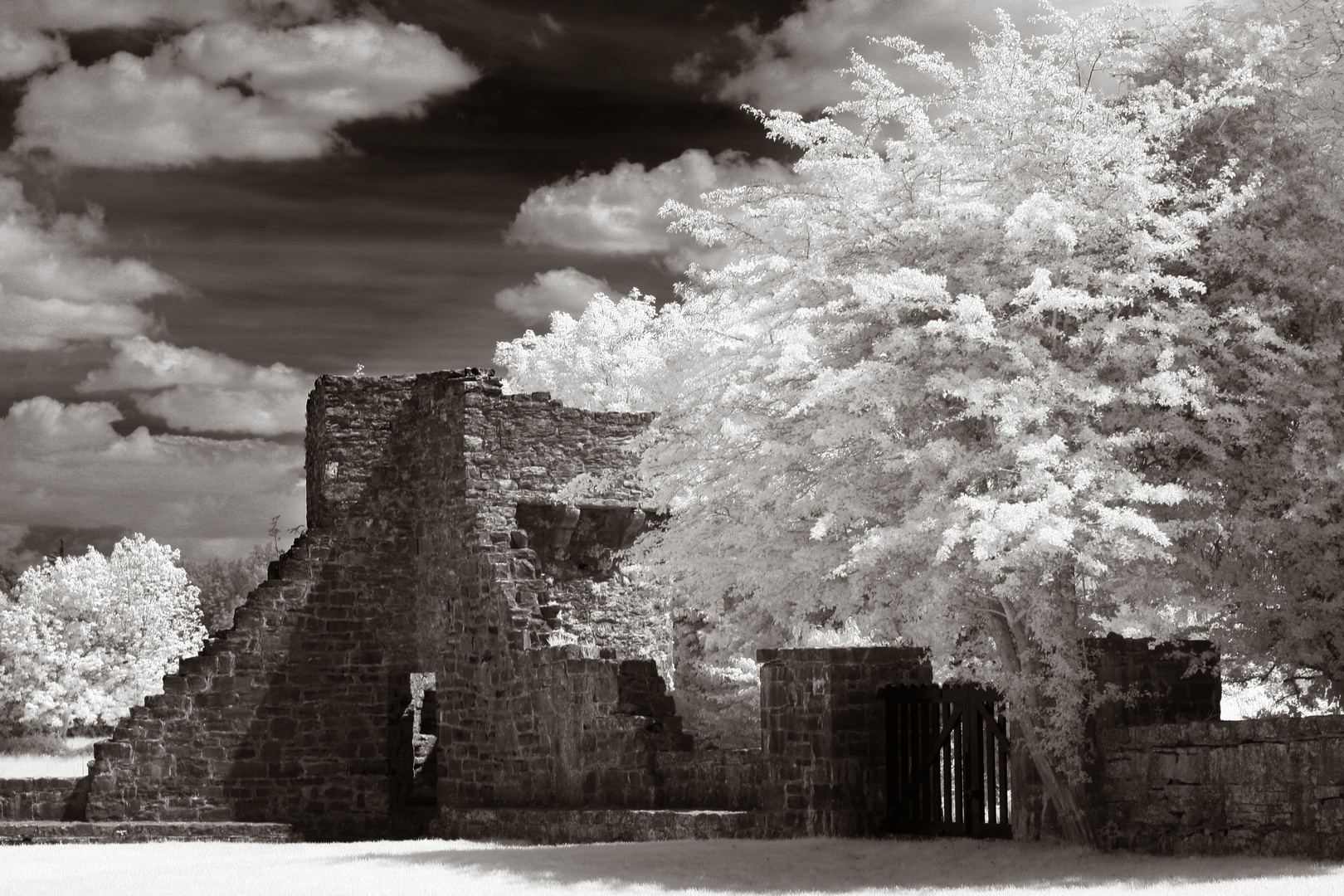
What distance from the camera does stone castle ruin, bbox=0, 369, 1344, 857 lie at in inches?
794

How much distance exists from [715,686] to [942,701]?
42.3 ft

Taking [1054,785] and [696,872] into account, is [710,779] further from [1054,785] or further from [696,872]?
[1054,785]

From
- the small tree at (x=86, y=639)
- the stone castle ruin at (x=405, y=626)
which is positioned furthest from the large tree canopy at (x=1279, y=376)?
the small tree at (x=86, y=639)

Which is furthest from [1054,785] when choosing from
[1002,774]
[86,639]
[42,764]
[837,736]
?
[86,639]

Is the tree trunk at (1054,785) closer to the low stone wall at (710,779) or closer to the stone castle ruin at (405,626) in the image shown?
the low stone wall at (710,779)

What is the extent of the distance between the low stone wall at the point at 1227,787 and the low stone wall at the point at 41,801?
13330 millimetres

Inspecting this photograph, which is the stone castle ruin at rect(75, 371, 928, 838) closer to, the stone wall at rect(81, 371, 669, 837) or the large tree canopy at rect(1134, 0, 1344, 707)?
the stone wall at rect(81, 371, 669, 837)

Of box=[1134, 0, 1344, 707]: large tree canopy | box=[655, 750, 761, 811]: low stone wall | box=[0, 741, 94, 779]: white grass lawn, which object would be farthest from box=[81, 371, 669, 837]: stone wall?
box=[0, 741, 94, 779]: white grass lawn

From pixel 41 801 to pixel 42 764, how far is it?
78.1 feet

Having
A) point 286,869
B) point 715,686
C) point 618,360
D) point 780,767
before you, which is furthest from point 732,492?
point 618,360

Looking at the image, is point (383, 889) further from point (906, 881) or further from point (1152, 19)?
point (1152, 19)

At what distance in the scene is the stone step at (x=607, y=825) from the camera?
17.1 metres

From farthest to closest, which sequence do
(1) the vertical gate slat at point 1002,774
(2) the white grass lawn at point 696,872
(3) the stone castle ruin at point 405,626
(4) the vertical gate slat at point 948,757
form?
1. (3) the stone castle ruin at point 405,626
2. (4) the vertical gate slat at point 948,757
3. (1) the vertical gate slat at point 1002,774
4. (2) the white grass lawn at point 696,872

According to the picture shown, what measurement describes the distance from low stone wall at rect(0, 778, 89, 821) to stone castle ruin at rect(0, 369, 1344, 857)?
0.02 metres
